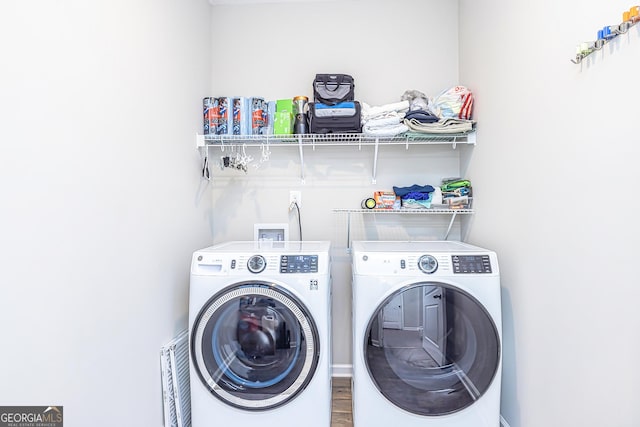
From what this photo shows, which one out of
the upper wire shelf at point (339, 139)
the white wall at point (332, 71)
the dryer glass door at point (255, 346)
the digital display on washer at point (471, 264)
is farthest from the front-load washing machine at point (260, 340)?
Result: the upper wire shelf at point (339, 139)

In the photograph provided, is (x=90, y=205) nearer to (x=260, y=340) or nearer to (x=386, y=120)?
Answer: (x=260, y=340)

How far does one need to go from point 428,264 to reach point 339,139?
40.8 inches

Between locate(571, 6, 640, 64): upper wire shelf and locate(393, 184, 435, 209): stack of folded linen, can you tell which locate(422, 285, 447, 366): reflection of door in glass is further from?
locate(571, 6, 640, 64): upper wire shelf

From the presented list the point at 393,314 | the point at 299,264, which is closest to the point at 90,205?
the point at 299,264

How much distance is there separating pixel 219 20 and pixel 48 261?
2.11 metres

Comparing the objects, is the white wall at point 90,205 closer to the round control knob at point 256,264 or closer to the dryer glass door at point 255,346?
the dryer glass door at point 255,346

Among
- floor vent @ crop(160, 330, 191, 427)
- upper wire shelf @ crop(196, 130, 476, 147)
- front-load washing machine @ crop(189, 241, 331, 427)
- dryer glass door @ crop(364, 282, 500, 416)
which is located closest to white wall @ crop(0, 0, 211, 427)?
floor vent @ crop(160, 330, 191, 427)

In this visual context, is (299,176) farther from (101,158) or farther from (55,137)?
(55,137)

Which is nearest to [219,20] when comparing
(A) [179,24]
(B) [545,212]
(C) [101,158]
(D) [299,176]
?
(A) [179,24]

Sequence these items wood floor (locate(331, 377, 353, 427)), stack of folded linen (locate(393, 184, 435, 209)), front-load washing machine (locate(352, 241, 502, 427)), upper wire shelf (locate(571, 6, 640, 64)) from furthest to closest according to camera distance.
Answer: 1. stack of folded linen (locate(393, 184, 435, 209))
2. wood floor (locate(331, 377, 353, 427))
3. front-load washing machine (locate(352, 241, 502, 427))
4. upper wire shelf (locate(571, 6, 640, 64))

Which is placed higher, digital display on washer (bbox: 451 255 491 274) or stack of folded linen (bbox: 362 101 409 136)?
stack of folded linen (bbox: 362 101 409 136)

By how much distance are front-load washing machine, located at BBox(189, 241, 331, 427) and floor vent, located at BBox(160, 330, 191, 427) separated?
0.44 ft

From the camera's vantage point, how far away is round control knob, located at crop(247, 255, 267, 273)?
1.49 meters

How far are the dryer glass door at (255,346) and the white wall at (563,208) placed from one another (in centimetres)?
102
